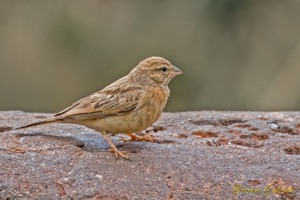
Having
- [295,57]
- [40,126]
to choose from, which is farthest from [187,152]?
[295,57]

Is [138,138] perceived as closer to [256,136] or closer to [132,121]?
[132,121]

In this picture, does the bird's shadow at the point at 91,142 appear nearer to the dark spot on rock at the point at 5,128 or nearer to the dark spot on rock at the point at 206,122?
the dark spot on rock at the point at 5,128

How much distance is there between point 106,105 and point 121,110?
17cm

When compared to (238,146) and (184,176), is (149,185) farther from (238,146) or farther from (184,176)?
Answer: (238,146)

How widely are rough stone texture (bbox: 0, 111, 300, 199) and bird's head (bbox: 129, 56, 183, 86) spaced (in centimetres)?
59

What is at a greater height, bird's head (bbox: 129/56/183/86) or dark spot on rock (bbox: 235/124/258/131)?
bird's head (bbox: 129/56/183/86)

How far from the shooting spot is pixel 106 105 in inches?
346

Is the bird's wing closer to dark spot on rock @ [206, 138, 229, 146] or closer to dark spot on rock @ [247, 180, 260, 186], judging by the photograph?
dark spot on rock @ [206, 138, 229, 146]

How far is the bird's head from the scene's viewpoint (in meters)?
9.09

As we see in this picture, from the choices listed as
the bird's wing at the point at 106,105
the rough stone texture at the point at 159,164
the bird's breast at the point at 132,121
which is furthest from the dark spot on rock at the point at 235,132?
the bird's wing at the point at 106,105

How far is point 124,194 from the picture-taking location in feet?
25.4

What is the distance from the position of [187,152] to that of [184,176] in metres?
0.53

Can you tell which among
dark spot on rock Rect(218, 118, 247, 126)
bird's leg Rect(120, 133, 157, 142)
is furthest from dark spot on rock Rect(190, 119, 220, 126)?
bird's leg Rect(120, 133, 157, 142)

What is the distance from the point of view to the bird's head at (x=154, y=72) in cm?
909
